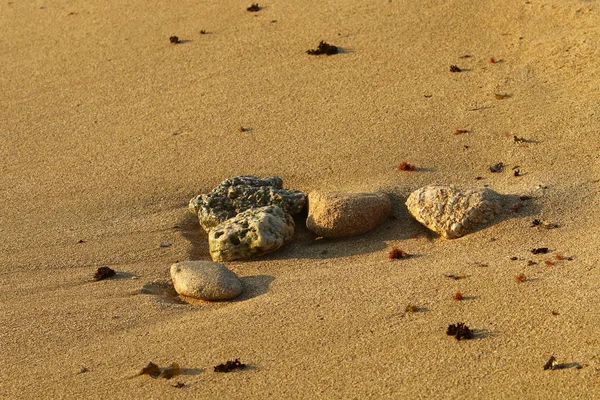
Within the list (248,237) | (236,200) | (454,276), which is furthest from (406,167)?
(454,276)

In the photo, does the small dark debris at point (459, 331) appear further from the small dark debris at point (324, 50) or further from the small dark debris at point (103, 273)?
the small dark debris at point (324, 50)

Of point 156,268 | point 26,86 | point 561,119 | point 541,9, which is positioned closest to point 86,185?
point 156,268

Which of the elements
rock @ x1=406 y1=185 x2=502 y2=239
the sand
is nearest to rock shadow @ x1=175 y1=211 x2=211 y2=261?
the sand

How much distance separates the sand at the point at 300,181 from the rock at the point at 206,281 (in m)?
0.12

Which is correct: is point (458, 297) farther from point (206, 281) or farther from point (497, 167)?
point (497, 167)

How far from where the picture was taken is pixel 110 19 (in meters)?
14.1

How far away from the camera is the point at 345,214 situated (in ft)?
28.8

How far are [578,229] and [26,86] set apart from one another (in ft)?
26.5

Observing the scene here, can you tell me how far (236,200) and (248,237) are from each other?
0.73 meters

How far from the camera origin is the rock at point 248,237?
28.3 feet

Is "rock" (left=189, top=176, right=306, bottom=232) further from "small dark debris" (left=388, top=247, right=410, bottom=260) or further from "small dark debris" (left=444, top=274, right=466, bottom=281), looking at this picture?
"small dark debris" (left=444, top=274, right=466, bottom=281)

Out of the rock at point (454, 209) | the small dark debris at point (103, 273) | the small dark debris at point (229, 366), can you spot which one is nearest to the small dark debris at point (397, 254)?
the rock at point (454, 209)

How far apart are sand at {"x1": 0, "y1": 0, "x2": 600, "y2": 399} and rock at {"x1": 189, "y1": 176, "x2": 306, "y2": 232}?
291 millimetres

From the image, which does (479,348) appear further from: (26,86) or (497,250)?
(26,86)
